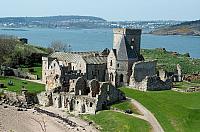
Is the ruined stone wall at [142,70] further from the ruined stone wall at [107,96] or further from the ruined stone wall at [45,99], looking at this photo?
the ruined stone wall at [45,99]

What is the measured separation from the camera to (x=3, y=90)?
6366 cm

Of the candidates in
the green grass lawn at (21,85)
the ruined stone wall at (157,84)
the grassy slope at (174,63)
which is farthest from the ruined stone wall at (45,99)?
the grassy slope at (174,63)

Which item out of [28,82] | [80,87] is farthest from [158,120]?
[28,82]

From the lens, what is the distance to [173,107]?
53969mm

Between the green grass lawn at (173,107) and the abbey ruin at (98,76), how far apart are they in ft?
9.71

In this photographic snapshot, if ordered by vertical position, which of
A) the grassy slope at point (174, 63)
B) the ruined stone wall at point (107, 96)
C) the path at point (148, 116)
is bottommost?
the grassy slope at point (174, 63)

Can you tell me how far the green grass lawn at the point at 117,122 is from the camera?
1855 inches

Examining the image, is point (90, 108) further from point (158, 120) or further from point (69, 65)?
point (69, 65)

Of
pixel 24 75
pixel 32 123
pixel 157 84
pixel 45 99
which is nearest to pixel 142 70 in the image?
pixel 157 84

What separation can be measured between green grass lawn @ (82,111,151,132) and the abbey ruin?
8.90 ft

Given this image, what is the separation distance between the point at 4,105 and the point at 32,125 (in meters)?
10.8

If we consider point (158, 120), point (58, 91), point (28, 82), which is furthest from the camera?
point (28, 82)

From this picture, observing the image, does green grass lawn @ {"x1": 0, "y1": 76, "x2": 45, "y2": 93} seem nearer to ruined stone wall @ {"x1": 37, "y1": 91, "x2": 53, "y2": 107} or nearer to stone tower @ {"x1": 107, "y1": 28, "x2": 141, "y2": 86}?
ruined stone wall @ {"x1": 37, "y1": 91, "x2": 53, "y2": 107}

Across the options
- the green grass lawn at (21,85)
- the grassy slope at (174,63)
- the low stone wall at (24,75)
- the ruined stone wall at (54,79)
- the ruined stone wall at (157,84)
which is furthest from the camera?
the grassy slope at (174,63)
